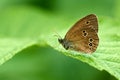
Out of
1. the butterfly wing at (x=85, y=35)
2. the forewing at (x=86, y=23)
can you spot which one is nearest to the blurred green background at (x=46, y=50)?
the butterfly wing at (x=85, y=35)

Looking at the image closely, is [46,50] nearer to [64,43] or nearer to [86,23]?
[64,43]

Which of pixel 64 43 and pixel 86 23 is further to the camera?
pixel 64 43

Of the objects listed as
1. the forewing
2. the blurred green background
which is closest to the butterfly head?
the forewing

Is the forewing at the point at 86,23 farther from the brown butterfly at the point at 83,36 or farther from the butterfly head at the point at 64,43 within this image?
the butterfly head at the point at 64,43

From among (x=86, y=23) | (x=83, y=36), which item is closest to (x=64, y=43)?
(x=83, y=36)

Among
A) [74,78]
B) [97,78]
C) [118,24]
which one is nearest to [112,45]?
[118,24]

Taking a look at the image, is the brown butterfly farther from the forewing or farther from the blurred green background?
the blurred green background
